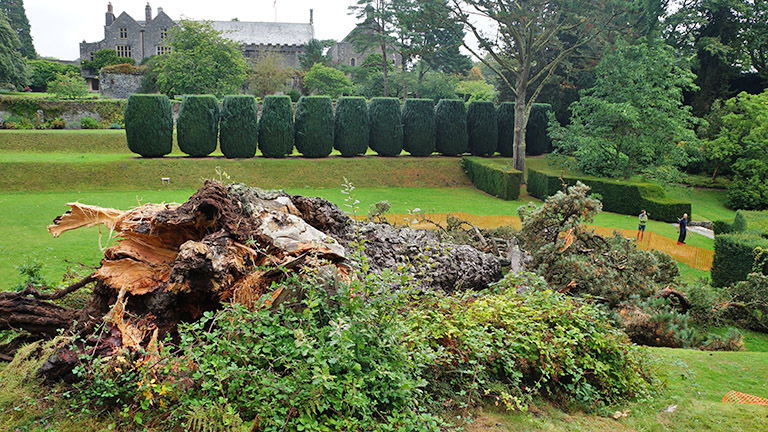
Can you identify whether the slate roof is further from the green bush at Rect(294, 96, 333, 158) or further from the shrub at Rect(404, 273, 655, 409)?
the shrub at Rect(404, 273, 655, 409)

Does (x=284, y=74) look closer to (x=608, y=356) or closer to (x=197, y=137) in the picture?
(x=197, y=137)

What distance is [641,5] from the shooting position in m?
23.6

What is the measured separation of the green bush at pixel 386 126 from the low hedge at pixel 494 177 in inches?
149

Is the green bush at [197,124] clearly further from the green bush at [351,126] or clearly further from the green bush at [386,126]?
the green bush at [386,126]

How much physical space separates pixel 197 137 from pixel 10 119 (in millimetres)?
16368

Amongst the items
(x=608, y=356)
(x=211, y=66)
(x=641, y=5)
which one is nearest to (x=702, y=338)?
(x=608, y=356)

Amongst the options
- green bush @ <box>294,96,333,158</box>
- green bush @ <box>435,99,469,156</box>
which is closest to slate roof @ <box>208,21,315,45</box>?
green bush @ <box>294,96,333,158</box>

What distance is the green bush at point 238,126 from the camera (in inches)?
923

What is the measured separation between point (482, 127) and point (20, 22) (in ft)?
183

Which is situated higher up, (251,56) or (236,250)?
(251,56)

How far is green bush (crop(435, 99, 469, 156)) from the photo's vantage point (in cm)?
2638

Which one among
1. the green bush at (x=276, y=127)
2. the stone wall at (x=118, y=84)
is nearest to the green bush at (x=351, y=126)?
the green bush at (x=276, y=127)

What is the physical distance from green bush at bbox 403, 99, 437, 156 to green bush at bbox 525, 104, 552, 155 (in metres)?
5.70

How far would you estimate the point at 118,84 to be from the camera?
44281 millimetres
